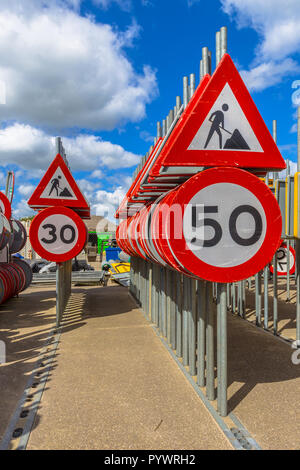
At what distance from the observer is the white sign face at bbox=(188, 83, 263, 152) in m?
3.42

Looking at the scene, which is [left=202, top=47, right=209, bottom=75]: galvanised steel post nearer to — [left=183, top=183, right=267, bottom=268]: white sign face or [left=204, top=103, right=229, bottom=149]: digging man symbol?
[left=204, top=103, right=229, bottom=149]: digging man symbol

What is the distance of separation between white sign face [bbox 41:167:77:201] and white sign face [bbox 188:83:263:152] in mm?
4452

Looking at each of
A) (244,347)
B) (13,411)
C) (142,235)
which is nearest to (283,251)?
(244,347)

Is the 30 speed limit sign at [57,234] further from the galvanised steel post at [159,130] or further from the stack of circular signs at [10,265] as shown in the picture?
the galvanised steel post at [159,130]

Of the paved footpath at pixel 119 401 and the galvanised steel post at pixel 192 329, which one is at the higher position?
the galvanised steel post at pixel 192 329

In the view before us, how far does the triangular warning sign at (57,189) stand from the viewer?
7183 millimetres

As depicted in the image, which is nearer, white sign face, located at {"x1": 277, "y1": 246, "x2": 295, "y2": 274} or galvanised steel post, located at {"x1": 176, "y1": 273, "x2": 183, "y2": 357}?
galvanised steel post, located at {"x1": 176, "y1": 273, "x2": 183, "y2": 357}

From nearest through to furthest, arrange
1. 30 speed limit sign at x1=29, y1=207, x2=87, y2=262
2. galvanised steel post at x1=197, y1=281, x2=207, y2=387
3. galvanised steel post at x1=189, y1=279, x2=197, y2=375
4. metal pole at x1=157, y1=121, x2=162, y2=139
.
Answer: galvanised steel post at x1=197, y1=281, x2=207, y2=387, galvanised steel post at x1=189, y1=279, x2=197, y2=375, metal pole at x1=157, y1=121, x2=162, y2=139, 30 speed limit sign at x1=29, y1=207, x2=87, y2=262

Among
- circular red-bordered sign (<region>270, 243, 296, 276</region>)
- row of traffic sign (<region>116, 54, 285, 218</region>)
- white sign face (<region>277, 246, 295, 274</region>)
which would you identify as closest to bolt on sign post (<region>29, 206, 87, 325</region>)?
row of traffic sign (<region>116, 54, 285, 218</region>)

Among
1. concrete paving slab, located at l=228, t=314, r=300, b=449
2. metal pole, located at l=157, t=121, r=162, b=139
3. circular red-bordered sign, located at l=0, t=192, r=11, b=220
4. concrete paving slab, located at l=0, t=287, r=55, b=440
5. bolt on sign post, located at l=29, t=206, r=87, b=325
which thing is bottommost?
concrete paving slab, located at l=0, t=287, r=55, b=440

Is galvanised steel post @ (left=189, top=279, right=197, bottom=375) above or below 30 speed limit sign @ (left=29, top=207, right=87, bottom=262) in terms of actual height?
below

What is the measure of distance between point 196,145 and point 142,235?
2340mm

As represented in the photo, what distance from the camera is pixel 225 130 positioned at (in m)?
3.43

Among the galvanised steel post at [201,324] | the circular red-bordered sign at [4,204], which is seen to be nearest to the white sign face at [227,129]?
the galvanised steel post at [201,324]
